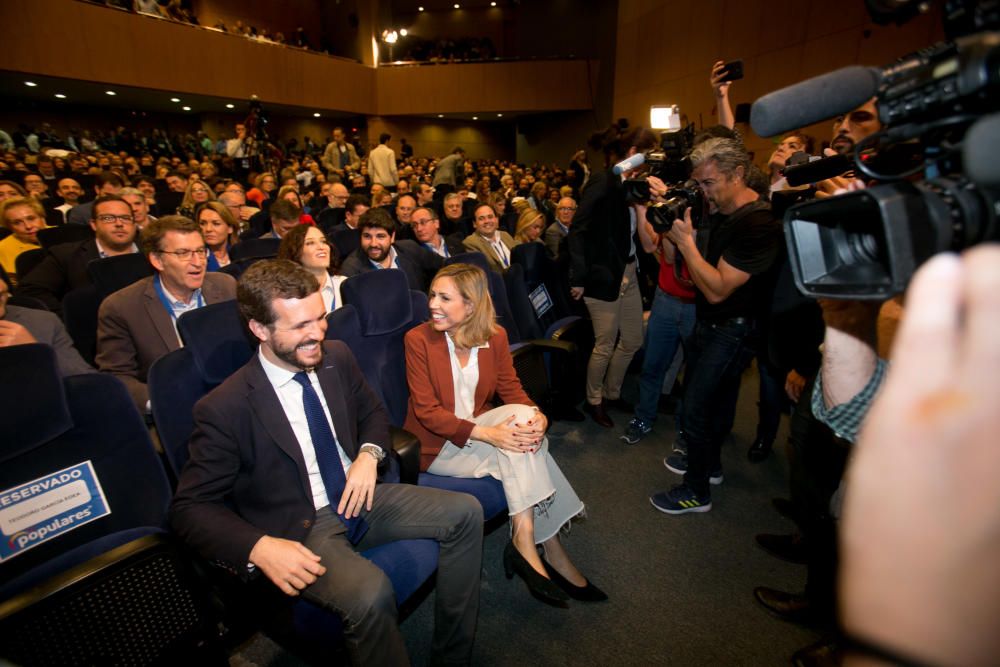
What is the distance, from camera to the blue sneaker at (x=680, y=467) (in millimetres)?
2465

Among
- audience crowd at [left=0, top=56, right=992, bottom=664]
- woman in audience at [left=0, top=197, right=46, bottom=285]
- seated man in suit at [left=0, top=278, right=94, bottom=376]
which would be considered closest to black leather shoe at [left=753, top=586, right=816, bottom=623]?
A: audience crowd at [left=0, top=56, right=992, bottom=664]

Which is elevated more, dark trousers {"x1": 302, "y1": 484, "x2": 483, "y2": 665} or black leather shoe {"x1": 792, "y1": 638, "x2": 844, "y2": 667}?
dark trousers {"x1": 302, "y1": 484, "x2": 483, "y2": 665}

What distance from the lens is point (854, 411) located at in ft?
3.01

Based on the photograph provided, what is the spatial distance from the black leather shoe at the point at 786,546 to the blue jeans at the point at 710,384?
0.30 m

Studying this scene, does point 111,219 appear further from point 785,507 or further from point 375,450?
point 785,507

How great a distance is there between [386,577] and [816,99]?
144 centimetres

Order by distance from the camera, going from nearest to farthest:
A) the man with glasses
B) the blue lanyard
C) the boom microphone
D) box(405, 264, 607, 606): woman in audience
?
the boom microphone
box(405, 264, 607, 606): woman in audience
the blue lanyard
the man with glasses

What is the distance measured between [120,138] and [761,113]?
14032 millimetres

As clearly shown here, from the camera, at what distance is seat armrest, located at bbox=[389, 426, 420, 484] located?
1681mm

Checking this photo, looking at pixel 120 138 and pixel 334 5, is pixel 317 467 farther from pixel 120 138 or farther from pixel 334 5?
pixel 334 5

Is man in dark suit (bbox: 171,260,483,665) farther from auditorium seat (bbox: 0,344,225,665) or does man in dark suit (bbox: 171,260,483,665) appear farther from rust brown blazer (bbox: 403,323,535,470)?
rust brown blazer (bbox: 403,323,535,470)

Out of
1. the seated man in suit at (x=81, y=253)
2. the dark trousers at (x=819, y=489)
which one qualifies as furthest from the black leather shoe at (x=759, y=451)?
the seated man in suit at (x=81, y=253)

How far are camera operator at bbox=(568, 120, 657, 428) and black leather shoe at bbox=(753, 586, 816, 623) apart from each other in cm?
134

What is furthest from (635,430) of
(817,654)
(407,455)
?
(407,455)
